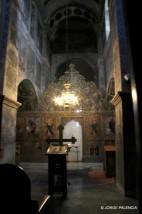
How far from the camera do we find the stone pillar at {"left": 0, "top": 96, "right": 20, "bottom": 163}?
24.5ft

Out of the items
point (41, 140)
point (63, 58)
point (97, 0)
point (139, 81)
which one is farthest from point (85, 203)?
point (63, 58)

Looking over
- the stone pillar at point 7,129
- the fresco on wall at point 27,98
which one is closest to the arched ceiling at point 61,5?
the fresco on wall at point 27,98

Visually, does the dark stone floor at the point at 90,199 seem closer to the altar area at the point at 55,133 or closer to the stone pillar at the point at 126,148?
the stone pillar at the point at 126,148

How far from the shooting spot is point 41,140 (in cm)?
1391

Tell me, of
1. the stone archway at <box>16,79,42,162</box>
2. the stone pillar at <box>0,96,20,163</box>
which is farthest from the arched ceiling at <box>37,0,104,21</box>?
the stone pillar at <box>0,96,20,163</box>

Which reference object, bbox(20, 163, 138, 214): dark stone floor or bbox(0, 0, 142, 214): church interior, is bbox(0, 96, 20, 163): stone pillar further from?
bbox(20, 163, 138, 214): dark stone floor

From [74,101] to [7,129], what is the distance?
4.58 meters

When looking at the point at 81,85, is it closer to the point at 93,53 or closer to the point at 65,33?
the point at 93,53

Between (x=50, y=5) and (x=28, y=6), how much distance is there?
5.42m

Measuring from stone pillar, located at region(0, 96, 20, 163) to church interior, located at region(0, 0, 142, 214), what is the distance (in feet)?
0.11

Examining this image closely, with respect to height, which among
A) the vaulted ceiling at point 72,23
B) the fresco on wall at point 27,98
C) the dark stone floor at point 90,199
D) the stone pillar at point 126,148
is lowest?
the dark stone floor at point 90,199

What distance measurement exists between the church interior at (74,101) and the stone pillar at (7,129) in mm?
35

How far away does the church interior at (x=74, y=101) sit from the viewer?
18.5 ft

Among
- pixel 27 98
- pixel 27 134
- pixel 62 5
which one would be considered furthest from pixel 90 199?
pixel 62 5
